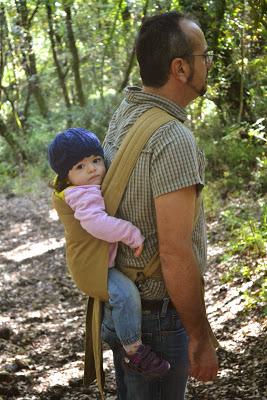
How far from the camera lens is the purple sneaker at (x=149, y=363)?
2.19 m

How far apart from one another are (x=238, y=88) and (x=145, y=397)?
7844mm

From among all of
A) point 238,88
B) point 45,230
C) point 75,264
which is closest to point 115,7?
point 238,88

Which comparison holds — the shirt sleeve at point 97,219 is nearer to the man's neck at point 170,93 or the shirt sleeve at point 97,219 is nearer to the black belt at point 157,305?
the black belt at point 157,305

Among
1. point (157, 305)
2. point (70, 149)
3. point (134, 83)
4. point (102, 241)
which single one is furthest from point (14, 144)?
point (157, 305)

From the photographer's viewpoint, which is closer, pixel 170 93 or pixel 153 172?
pixel 153 172

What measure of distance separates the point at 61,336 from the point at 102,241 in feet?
12.0

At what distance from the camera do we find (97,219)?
2.18 metres

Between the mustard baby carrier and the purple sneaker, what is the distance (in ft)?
0.82

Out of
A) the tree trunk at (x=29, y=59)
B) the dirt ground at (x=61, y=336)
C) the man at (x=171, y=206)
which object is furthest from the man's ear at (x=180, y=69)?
the tree trunk at (x=29, y=59)

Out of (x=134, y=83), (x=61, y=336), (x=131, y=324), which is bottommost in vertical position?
(x=61, y=336)

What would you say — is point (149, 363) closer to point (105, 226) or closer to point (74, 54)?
point (105, 226)

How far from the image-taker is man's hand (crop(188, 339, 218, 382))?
7.04 feet

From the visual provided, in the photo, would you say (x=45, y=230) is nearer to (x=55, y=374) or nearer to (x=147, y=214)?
(x=55, y=374)

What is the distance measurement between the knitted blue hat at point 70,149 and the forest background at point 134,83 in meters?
1.81
